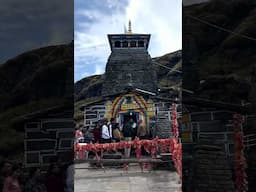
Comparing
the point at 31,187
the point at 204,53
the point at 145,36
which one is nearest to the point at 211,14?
the point at 204,53

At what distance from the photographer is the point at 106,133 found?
238 inches

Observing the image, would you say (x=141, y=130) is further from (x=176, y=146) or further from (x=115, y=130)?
(x=176, y=146)

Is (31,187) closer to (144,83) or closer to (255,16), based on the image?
(144,83)

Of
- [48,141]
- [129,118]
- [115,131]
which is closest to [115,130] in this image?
[115,131]

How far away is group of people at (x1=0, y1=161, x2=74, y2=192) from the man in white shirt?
94 centimetres

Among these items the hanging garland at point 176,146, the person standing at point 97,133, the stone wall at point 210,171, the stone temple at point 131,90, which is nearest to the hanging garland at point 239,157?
the stone wall at point 210,171

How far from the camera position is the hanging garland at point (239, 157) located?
5.16 meters

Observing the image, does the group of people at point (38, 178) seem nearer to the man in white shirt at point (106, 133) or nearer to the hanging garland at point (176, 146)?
the man in white shirt at point (106, 133)

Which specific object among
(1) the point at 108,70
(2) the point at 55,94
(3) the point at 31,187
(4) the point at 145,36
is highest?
(4) the point at 145,36

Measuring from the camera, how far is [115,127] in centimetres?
598

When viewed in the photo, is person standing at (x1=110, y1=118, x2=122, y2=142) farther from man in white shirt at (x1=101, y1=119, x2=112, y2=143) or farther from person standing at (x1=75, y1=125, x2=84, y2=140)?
person standing at (x1=75, y1=125, x2=84, y2=140)

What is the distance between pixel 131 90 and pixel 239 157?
1614mm

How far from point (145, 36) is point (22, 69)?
5.49 feet

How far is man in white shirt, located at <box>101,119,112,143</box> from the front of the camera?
5938mm
